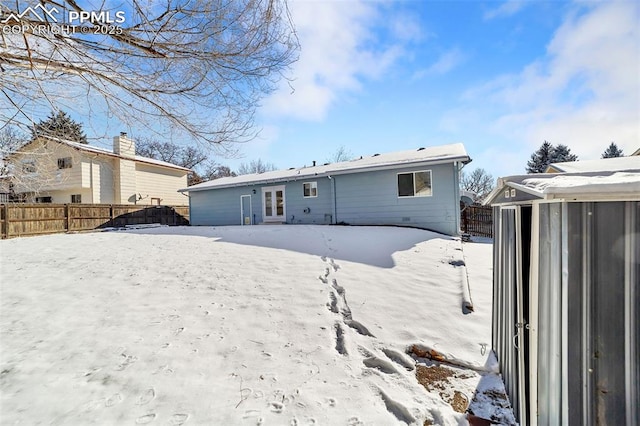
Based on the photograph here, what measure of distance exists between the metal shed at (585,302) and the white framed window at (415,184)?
9.25 metres

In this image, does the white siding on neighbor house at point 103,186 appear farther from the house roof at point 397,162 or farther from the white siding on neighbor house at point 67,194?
the house roof at point 397,162

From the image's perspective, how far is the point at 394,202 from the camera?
11430 mm

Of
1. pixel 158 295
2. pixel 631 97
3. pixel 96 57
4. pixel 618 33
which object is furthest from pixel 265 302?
pixel 631 97

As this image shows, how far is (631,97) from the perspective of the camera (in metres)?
8.24

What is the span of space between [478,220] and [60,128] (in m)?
15.3

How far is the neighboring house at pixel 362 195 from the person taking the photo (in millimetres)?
10469

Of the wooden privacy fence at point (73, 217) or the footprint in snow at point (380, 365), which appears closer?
the footprint in snow at point (380, 365)

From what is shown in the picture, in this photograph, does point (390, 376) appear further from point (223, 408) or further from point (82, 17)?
point (82, 17)

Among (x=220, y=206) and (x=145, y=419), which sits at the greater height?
(x=220, y=206)

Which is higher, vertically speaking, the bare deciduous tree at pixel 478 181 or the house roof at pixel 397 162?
the bare deciduous tree at pixel 478 181

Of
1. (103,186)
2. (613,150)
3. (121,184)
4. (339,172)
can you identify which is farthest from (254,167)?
(613,150)

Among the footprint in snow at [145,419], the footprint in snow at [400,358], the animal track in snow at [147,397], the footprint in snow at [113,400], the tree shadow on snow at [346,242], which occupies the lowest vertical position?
the footprint in snow at [400,358]

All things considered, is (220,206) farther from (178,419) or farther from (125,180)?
(178,419)

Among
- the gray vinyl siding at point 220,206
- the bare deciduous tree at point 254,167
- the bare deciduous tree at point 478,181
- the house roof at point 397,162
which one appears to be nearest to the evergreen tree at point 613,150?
the bare deciduous tree at point 478,181
